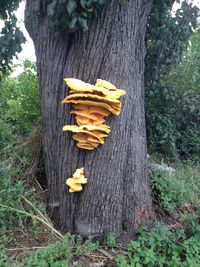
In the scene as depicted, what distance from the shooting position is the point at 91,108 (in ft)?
9.59

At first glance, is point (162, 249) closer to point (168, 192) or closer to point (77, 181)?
point (168, 192)

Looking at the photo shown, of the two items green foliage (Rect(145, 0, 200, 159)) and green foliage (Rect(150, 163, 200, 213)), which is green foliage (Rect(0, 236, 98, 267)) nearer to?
green foliage (Rect(150, 163, 200, 213))

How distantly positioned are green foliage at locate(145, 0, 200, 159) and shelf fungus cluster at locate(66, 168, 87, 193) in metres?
2.61

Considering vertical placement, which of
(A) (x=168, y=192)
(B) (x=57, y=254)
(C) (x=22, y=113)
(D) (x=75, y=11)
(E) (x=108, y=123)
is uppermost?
(D) (x=75, y=11)

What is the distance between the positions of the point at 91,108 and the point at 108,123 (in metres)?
0.24

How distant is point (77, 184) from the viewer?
10.1ft

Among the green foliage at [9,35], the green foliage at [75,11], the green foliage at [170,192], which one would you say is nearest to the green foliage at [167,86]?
the green foliage at [170,192]

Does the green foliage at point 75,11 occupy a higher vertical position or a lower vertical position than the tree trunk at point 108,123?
higher

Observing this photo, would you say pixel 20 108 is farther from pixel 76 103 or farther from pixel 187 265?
pixel 187 265

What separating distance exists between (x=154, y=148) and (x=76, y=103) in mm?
2989

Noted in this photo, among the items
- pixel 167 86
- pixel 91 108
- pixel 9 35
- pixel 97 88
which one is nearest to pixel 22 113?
pixel 9 35

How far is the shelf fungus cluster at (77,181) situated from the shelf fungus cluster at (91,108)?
235 millimetres

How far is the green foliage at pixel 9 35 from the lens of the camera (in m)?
4.04

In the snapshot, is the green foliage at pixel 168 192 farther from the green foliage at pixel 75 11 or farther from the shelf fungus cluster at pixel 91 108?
the green foliage at pixel 75 11
